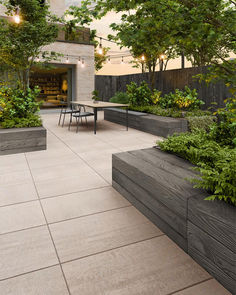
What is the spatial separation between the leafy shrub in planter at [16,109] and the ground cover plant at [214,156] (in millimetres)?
3267

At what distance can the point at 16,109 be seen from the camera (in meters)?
5.39

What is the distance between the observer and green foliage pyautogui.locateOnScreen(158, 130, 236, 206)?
1696 mm

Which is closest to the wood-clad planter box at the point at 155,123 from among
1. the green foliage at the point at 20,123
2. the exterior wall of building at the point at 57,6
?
the green foliage at the point at 20,123

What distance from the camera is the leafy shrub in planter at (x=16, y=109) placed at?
5.16m

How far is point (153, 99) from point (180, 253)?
7399 millimetres

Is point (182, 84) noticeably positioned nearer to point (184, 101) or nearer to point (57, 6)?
point (184, 101)

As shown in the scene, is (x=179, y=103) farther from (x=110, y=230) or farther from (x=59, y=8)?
(x=59, y=8)

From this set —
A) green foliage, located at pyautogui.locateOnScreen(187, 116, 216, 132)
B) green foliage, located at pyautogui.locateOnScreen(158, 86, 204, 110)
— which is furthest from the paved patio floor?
green foliage, located at pyautogui.locateOnScreen(158, 86, 204, 110)

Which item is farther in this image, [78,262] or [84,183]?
[84,183]

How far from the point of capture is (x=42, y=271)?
1681mm

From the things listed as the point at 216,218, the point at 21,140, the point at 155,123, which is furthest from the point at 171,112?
the point at 216,218

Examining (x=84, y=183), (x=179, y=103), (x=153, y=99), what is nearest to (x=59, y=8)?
(x=153, y=99)

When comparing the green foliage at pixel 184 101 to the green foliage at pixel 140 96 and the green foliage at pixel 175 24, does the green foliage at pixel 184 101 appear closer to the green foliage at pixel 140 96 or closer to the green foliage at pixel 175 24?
the green foliage at pixel 140 96

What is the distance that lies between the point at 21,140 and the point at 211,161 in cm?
363
